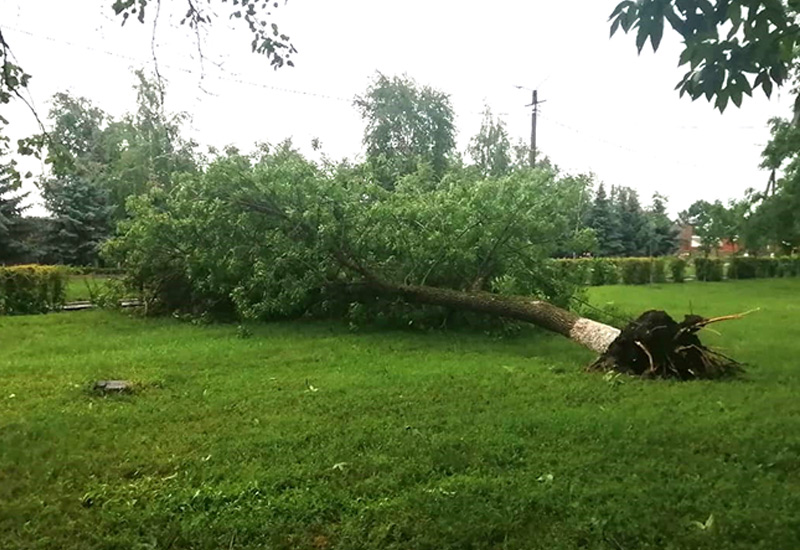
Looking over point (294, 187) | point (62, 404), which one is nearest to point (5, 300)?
point (294, 187)

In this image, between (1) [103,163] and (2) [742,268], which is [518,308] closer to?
(1) [103,163]

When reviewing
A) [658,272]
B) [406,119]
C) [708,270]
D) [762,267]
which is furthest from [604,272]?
[406,119]

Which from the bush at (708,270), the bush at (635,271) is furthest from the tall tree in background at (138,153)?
the bush at (708,270)

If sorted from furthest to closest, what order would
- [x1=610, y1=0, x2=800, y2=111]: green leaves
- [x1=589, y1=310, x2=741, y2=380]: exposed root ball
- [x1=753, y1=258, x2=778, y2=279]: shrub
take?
[x1=753, y1=258, x2=778, y2=279]: shrub < [x1=589, y1=310, x2=741, y2=380]: exposed root ball < [x1=610, y1=0, x2=800, y2=111]: green leaves

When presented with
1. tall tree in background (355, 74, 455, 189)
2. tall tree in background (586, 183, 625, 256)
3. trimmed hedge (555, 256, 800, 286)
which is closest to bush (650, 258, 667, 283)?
trimmed hedge (555, 256, 800, 286)

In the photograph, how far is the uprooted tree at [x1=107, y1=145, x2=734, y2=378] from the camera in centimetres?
888

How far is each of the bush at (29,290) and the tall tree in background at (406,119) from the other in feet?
57.0

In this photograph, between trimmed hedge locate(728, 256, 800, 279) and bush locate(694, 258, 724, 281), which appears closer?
bush locate(694, 258, 724, 281)

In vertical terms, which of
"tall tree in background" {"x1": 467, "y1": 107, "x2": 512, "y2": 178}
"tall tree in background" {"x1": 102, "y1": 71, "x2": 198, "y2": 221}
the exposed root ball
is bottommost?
the exposed root ball

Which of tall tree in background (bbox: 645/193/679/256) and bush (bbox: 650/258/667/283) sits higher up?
tall tree in background (bbox: 645/193/679/256)

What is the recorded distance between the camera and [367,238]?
895 cm

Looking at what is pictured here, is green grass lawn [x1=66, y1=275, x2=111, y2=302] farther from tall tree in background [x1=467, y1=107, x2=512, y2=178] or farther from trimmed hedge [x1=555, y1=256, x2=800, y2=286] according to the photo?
tall tree in background [x1=467, y1=107, x2=512, y2=178]

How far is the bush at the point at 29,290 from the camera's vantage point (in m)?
11.4

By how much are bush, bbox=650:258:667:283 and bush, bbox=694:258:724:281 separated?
1804mm
